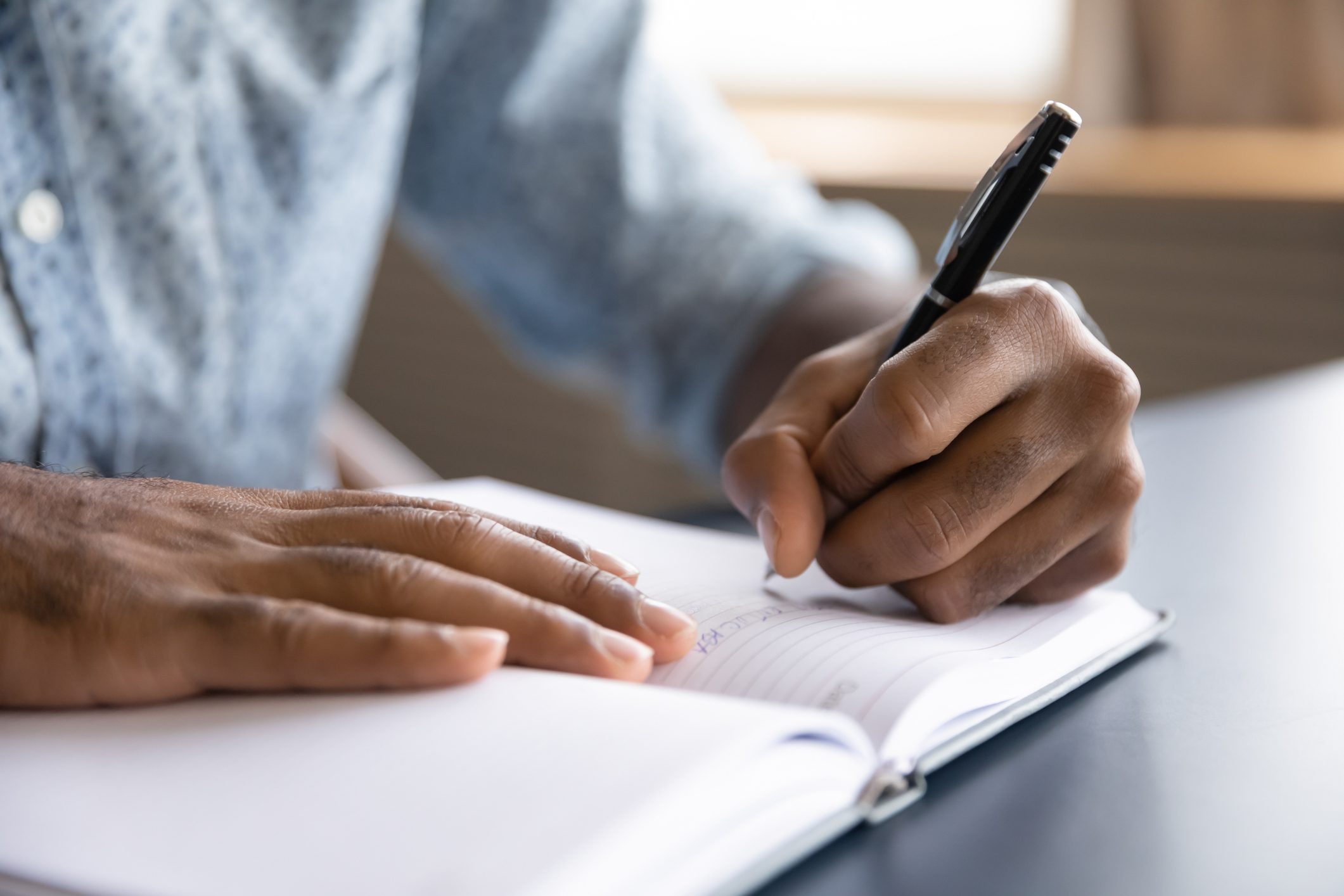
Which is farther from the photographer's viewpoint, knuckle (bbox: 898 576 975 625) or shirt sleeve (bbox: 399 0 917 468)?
shirt sleeve (bbox: 399 0 917 468)

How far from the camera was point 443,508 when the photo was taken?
452 millimetres

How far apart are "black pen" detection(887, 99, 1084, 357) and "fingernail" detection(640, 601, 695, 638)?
0.58 ft

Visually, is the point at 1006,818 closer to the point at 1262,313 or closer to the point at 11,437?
the point at 11,437

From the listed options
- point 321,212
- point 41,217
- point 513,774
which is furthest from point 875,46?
point 513,774

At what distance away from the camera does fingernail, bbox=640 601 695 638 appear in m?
0.42

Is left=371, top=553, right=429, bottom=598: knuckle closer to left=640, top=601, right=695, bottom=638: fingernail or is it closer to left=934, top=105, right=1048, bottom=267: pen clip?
left=640, top=601, right=695, bottom=638: fingernail

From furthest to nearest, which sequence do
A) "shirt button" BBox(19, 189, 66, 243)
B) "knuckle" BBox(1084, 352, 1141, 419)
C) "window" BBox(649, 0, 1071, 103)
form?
"window" BBox(649, 0, 1071, 103)
"shirt button" BBox(19, 189, 66, 243)
"knuckle" BBox(1084, 352, 1141, 419)

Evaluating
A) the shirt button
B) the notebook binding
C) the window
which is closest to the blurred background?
the window

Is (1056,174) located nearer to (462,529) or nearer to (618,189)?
(618,189)

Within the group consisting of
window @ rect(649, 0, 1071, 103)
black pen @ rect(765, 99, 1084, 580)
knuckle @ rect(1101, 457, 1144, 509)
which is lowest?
knuckle @ rect(1101, 457, 1144, 509)

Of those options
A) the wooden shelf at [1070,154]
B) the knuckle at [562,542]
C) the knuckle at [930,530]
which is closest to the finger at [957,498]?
the knuckle at [930,530]

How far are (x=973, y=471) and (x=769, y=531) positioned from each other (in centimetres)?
9

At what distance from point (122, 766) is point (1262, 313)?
5.65 ft

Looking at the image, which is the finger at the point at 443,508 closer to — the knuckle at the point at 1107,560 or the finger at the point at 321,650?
the finger at the point at 321,650
